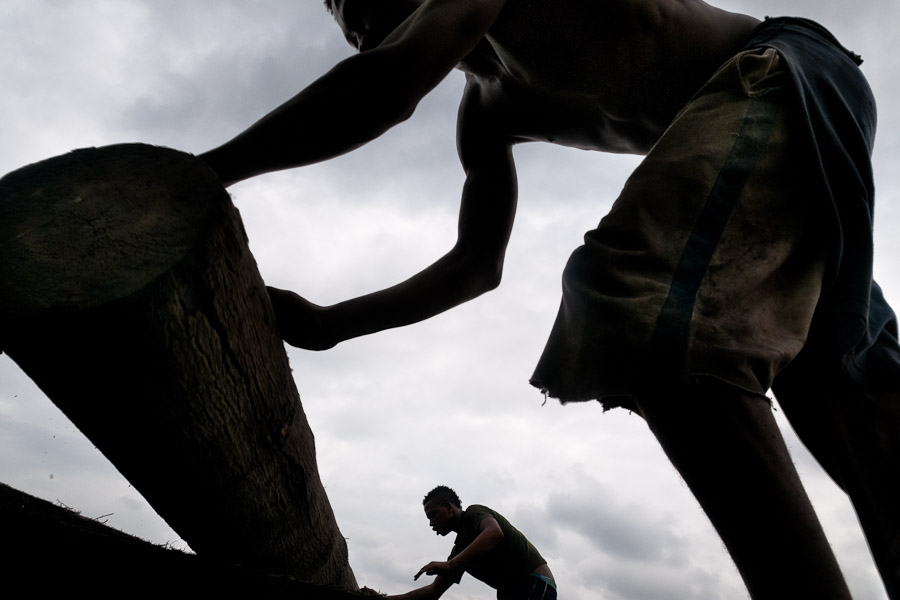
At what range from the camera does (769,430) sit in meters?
1.07

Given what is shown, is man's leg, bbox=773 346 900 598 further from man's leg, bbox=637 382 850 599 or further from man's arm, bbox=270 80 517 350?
man's arm, bbox=270 80 517 350

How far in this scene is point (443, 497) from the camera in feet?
22.8

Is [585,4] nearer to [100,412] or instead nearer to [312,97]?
[312,97]

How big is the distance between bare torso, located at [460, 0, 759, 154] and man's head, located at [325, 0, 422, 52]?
35 cm

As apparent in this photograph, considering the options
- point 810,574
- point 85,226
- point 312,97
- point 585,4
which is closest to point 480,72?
point 585,4

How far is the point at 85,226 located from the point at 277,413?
0.53 metres

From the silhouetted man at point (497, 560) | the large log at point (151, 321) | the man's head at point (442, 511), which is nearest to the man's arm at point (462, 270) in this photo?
the large log at point (151, 321)

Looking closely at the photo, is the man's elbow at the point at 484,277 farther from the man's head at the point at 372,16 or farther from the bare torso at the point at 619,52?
the man's head at the point at 372,16

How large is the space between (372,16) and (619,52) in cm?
80

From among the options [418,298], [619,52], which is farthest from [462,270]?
[619,52]

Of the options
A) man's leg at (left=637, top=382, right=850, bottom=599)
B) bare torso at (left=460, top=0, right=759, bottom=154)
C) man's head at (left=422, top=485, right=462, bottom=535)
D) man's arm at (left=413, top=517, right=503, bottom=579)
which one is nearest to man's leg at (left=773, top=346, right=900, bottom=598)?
man's leg at (left=637, top=382, right=850, bottom=599)

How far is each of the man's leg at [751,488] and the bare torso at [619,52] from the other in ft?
2.92

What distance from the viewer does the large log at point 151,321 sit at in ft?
3.18

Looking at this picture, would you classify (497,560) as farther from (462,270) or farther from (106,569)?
(106,569)
